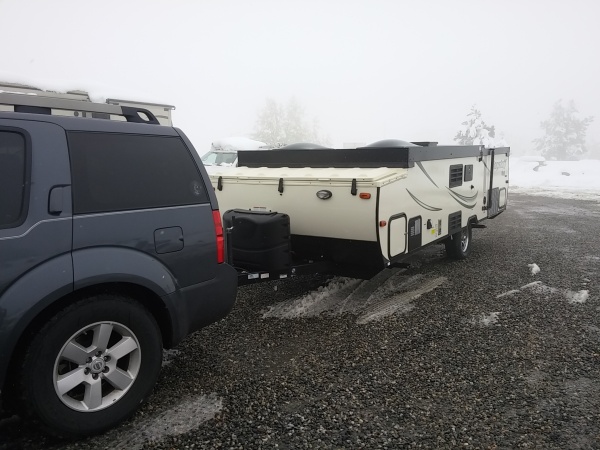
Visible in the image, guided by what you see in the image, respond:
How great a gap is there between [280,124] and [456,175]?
2744 inches

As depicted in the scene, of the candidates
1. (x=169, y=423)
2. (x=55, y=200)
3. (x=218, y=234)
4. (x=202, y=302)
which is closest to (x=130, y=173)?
(x=55, y=200)

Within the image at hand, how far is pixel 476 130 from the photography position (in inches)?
2539

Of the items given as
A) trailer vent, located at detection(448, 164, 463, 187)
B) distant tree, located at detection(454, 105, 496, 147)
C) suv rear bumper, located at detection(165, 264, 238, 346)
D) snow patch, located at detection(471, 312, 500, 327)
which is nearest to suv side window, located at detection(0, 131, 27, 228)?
suv rear bumper, located at detection(165, 264, 238, 346)

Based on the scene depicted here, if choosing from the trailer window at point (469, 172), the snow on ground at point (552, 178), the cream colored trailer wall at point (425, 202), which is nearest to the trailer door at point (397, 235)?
the cream colored trailer wall at point (425, 202)

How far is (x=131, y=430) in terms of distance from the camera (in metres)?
2.89

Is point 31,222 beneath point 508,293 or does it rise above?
above

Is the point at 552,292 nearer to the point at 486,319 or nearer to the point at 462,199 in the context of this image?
the point at 486,319

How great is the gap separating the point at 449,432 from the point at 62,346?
2491 mm

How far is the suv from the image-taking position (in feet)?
8.08

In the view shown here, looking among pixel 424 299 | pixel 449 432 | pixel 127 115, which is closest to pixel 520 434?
pixel 449 432

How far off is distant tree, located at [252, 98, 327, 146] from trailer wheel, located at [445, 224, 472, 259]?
65232 millimetres

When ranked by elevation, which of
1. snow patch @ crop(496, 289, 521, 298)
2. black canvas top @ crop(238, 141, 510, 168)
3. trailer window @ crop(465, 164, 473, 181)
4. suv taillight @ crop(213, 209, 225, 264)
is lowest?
snow patch @ crop(496, 289, 521, 298)

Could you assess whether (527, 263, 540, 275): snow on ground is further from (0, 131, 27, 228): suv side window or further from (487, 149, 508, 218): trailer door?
(0, 131, 27, 228): suv side window

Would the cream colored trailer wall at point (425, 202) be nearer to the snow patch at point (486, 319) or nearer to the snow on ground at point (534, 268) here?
the snow patch at point (486, 319)
